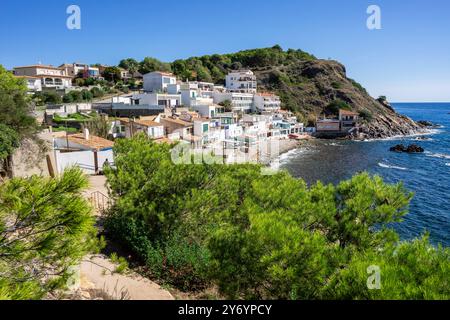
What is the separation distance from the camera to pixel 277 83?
314 ft

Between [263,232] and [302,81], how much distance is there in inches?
4040

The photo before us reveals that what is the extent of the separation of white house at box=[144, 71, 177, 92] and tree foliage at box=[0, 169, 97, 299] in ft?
184

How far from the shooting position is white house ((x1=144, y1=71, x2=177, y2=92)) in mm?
57938

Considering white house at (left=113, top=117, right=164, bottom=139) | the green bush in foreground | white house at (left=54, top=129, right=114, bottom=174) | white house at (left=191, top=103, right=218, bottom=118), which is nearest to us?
the green bush in foreground

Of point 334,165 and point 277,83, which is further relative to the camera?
point 277,83

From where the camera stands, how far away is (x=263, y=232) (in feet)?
18.8

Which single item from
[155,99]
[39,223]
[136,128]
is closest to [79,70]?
[155,99]

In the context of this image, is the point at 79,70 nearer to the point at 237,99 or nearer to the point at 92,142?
the point at 237,99

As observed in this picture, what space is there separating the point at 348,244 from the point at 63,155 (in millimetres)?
18819

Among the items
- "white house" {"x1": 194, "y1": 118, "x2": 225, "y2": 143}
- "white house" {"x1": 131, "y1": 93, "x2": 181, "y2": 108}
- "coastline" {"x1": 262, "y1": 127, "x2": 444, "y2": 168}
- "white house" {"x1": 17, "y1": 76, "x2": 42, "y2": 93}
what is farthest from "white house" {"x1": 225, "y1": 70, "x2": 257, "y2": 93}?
"white house" {"x1": 17, "y1": 76, "x2": 42, "y2": 93}

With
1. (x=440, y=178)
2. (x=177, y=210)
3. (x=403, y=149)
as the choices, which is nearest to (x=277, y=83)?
(x=403, y=149)

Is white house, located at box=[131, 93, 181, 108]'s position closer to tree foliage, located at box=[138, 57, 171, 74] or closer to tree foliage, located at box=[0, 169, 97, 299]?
tree foliage, located at box=[138, 57, 171, 74]

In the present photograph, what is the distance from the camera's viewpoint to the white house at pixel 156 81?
57938 mm
